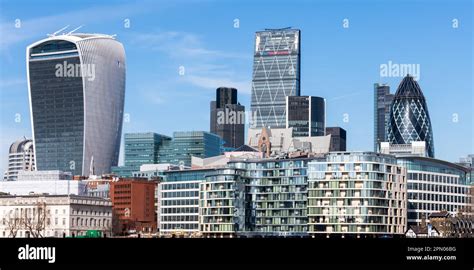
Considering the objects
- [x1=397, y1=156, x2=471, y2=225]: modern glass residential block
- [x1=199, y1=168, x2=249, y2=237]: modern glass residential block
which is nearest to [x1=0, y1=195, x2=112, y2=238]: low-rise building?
[x1=199, y1=168, x2=249, y2=237]: modern glass residential block

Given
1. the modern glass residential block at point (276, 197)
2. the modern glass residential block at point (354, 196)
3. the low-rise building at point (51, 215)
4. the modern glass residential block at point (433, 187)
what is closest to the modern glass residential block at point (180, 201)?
the low-rise building at point (51, 215)

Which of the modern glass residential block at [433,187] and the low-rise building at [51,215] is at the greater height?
the modern glass residential block at [433,187]

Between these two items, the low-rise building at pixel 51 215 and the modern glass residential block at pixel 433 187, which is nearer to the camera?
the low-rise building at pixel 51 215

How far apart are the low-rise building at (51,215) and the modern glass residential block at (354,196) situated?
4265cm

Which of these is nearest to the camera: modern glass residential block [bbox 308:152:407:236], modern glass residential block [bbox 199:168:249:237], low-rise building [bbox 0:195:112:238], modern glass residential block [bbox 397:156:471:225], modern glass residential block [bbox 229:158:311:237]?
modern glass residential block [bbox 308:152:407:236]

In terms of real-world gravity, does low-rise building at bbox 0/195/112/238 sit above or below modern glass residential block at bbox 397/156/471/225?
below

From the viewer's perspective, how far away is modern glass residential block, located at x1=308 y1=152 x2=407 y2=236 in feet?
497

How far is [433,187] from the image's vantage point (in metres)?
176

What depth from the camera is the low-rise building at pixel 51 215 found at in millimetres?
169038

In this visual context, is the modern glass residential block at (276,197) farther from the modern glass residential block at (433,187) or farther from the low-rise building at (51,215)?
the low-rise building at (51,215)

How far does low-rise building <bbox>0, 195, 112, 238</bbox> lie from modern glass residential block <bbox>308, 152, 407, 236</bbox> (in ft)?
140

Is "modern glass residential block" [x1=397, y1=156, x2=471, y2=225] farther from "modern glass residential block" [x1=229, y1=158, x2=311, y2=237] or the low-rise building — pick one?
the low-rise building
